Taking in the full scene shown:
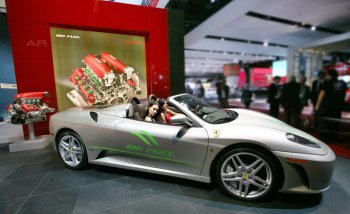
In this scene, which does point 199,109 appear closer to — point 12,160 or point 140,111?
point 140,111

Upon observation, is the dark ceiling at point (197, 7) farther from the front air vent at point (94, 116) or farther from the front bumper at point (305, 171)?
the front bumper at point (305, 171)

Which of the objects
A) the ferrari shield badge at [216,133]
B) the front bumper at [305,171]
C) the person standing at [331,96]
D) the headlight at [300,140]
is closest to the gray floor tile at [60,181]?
the ferrari shield badge at [216,133]

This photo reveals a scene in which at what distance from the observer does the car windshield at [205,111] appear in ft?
7.77

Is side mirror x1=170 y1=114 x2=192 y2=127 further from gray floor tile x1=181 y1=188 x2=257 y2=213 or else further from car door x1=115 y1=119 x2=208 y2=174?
gray floor tile x1=181 y1=188 x2=257 y2=213

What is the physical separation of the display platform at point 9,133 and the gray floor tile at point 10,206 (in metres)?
2.84

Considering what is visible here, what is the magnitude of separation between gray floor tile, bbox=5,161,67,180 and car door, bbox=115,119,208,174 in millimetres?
1293

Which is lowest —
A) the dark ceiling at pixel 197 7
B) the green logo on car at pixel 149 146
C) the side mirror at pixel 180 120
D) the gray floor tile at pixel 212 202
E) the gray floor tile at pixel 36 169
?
the gray floor tile at pixel 36 169

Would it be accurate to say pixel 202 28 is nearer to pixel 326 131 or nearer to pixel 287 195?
pixel 326 131

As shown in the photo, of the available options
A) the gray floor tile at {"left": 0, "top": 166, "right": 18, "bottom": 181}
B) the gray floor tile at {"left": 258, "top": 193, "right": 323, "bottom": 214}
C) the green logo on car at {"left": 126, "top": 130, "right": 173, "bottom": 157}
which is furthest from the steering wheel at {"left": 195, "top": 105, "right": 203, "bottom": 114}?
the gray floor tile at {"left": 0, "top": 166, "right": 18, "bottom": 181}

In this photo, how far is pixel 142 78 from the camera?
212 inches

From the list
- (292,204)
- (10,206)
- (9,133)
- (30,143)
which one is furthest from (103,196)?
(9,133)

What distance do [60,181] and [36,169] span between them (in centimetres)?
72

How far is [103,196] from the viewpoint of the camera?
2260 mm

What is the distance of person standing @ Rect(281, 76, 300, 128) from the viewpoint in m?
5.26
